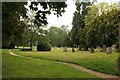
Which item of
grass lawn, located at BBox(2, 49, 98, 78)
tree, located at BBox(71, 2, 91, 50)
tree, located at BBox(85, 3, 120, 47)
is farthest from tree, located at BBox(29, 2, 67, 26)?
tree, located at BBox(71, 2, 91, 50)

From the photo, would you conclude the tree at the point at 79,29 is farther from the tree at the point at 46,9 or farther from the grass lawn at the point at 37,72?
the tree at the point at 46,9

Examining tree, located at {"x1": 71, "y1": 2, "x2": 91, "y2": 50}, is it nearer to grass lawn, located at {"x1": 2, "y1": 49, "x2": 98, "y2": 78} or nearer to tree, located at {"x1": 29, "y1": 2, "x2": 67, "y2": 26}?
grass lawn, located at {"x1": 2, "y1": 49, "x2": 98, "y2": 78}

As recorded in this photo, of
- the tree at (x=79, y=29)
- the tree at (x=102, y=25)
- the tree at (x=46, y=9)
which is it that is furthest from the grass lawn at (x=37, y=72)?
the tree at (x=79, y=29)

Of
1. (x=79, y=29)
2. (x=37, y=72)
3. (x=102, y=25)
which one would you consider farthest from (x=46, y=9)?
(x=79, y=29)

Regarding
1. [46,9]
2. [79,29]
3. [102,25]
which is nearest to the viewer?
[46,9]

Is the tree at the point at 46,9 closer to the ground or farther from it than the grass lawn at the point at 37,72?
farther from it

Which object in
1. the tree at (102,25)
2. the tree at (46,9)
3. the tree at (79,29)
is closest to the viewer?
the tree at (46,9)

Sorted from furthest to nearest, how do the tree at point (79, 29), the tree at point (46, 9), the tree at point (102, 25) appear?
the tree at point (79, 29) < the tree at point (102, 25) < the tree at point (46, 9)

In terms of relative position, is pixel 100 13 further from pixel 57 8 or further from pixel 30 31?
pixel 57 8

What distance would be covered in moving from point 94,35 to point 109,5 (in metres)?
7.67

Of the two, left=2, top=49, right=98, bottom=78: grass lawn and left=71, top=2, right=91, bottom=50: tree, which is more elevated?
left=71, top=2, right=91, bottom=50: tree

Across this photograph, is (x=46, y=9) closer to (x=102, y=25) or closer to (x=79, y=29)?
(x=102, y=25)

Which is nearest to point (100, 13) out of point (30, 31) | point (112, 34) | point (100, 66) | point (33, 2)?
point (112, 34)

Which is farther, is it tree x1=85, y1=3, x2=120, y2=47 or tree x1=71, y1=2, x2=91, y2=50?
tree x1=71, y1=2, x2=91, y2=50
